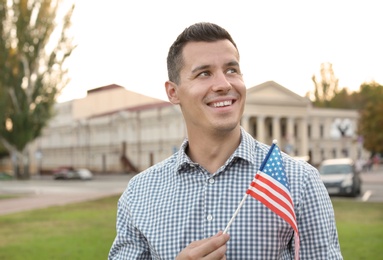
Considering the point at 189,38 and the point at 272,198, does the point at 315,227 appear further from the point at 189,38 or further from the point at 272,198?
the point at 189,38

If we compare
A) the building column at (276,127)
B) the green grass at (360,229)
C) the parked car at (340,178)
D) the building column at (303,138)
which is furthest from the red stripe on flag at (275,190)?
the building column at (303,138)

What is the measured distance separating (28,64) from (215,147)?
1610 inches

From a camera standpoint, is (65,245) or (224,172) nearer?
(224,172)

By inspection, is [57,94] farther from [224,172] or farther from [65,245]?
[224,172]

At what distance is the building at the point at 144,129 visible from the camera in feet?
209

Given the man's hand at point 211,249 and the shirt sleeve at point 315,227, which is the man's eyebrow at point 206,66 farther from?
the man's hand at point 211,249

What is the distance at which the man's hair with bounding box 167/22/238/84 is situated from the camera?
85.7 inches

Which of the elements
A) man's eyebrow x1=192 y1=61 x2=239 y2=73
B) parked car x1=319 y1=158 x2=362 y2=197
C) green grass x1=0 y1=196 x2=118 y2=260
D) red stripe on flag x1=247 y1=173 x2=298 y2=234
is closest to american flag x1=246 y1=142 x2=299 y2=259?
red stripe on flag x1=247 y1=173 x2=298 y2=234

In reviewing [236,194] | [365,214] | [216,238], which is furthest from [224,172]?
[365,214]

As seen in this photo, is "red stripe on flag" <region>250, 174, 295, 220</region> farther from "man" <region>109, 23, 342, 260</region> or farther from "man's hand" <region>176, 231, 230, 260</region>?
"man's hand" <region>176, 231, 230, 260</region>

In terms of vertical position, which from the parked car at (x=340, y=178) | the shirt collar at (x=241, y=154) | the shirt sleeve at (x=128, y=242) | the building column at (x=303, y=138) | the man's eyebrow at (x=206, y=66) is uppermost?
the man's eyebrow at (x=206, y=66)

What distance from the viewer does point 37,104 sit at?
42.6 meters

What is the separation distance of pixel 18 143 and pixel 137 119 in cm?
2178

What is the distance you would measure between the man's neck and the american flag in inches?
6.5
